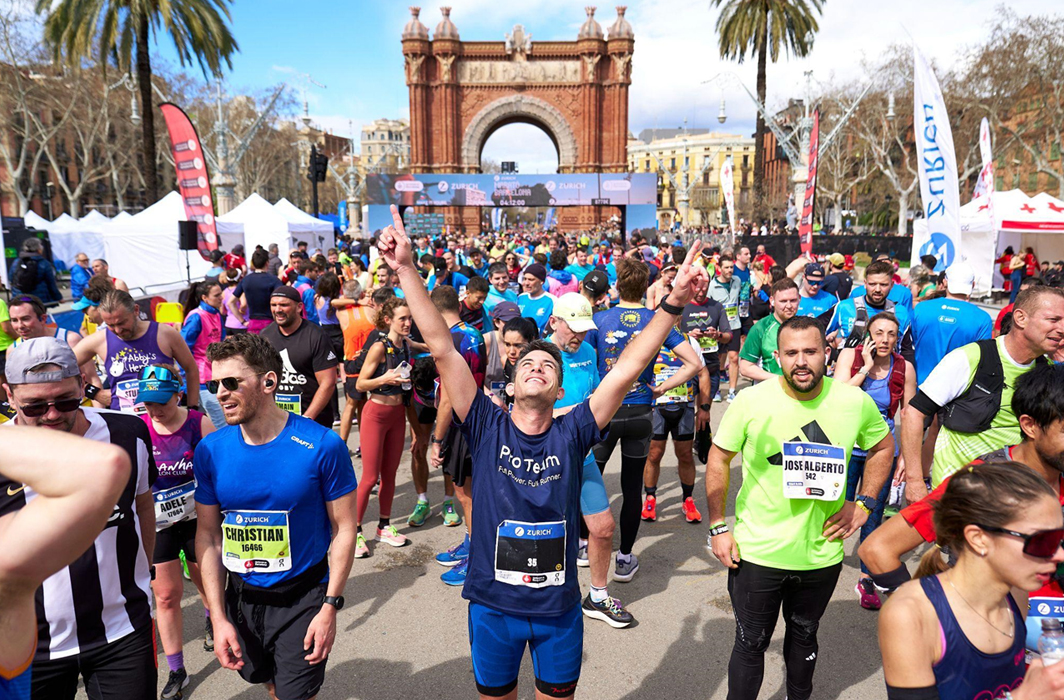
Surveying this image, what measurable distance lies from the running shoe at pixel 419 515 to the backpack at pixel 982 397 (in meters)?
4.12

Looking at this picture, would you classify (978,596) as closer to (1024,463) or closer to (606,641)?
(1024,463)

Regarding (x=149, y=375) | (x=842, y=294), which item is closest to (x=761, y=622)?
(x=149, y=375)

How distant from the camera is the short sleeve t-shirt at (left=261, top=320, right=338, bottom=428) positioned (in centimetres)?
500

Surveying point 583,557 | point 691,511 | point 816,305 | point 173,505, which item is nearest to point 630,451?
point 583,557

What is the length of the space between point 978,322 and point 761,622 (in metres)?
3.38

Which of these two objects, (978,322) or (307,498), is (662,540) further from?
(307,498)

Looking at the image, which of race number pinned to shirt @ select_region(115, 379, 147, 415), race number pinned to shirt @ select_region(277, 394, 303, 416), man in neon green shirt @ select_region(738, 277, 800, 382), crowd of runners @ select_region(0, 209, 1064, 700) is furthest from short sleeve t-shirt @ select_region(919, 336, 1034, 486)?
race number pinned to shirt @ select_region(115, 379, 147, 415)

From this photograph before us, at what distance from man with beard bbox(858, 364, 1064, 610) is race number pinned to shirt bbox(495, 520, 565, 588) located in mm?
1075

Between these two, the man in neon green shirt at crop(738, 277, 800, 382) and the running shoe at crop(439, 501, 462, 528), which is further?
the running shoe at crop(439, 501, 462, 528)

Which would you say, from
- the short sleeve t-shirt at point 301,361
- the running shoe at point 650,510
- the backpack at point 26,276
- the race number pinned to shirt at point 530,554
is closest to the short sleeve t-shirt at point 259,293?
the short sleeve t-shirt at point 301,361

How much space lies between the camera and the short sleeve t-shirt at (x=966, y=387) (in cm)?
335

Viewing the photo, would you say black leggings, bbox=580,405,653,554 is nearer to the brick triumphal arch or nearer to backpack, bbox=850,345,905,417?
backpack, bbox=850,345,905,417

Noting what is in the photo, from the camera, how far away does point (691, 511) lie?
5.77 meters

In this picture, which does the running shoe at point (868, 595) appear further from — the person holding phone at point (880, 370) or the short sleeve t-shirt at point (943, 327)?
the short sleeve t-shirt at point (943, 327)
